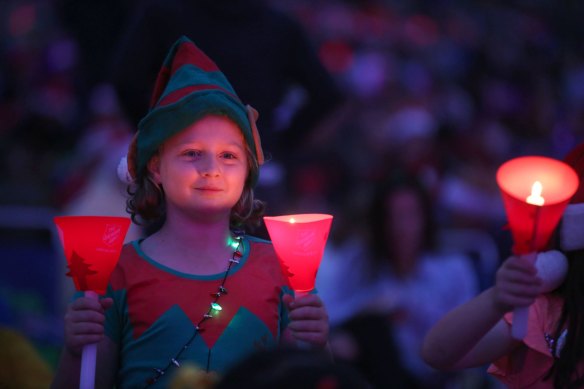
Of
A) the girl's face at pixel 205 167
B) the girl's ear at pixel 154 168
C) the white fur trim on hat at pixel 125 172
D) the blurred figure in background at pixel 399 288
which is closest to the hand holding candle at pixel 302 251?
the girl's face at pixel 205 167

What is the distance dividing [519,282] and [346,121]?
6.99m

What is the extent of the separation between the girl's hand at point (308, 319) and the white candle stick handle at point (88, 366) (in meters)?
0.52

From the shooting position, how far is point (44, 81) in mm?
8727

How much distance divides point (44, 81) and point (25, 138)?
3.00 feet

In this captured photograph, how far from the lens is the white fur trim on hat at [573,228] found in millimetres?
2703

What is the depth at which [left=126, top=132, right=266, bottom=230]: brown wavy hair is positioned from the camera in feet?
10.0

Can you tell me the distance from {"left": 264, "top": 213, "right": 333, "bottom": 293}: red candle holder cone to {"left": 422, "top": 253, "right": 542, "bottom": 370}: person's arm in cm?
39

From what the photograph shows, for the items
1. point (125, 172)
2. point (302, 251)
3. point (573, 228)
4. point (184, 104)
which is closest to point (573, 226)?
point (573, 228)

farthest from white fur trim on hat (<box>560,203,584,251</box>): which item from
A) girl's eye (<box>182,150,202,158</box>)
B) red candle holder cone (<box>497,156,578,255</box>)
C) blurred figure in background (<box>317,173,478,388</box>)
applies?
blurred figure in background (<box>317,173,478,388</box>)

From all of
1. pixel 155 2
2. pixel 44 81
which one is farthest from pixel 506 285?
pixel 44 81

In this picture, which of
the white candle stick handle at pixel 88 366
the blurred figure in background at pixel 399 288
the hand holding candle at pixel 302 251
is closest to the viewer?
the white candle stick handle at pixel 88 366

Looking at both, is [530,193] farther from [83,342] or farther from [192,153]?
[83,342]

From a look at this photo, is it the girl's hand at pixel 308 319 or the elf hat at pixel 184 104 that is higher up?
the elf hat at pixel 184 104

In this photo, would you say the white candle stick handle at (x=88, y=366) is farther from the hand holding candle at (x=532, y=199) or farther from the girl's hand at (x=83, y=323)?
the hand holding candle at (x=532, y=199)
